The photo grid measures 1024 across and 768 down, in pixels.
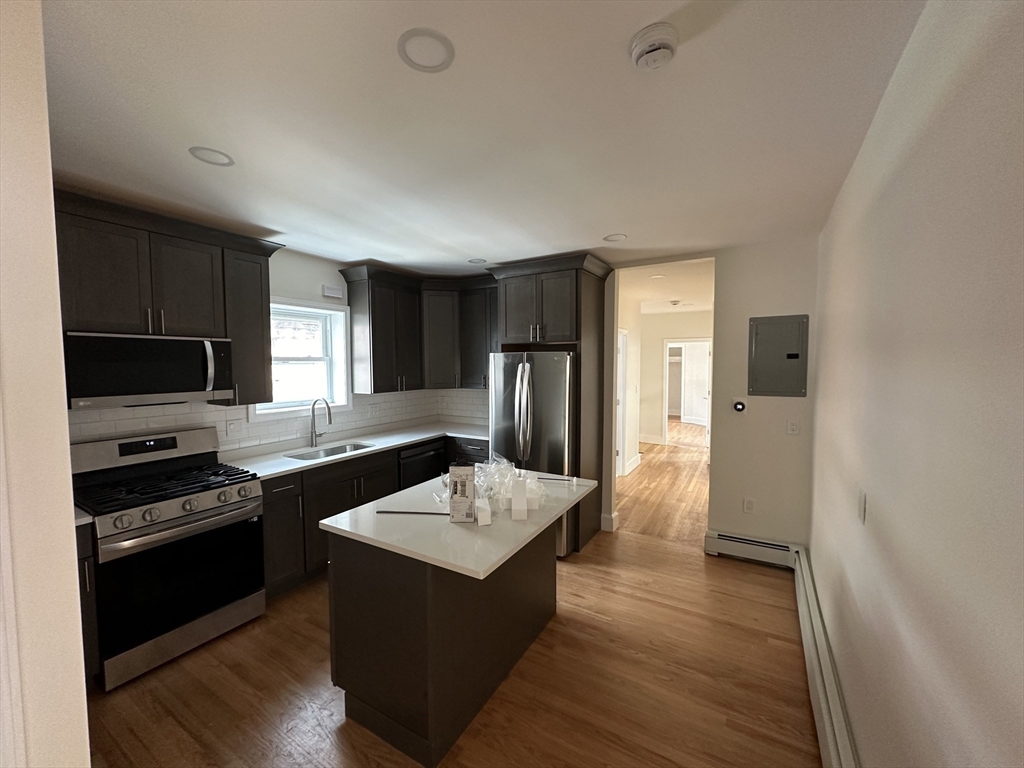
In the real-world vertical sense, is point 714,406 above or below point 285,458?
above

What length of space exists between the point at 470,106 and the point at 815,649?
2.91 metres

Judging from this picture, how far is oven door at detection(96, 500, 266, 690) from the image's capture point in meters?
2.08

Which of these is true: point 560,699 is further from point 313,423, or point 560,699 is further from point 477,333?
point 477,333

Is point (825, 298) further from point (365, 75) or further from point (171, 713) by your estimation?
point (171, 713)

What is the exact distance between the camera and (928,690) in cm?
97

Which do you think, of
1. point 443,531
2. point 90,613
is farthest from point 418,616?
point 90,613

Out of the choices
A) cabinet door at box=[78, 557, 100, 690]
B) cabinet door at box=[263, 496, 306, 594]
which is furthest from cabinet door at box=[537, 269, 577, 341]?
cabinet door at box=[78, 557, 100, 690]

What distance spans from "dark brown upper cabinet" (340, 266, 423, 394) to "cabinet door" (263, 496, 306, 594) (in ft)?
4.44

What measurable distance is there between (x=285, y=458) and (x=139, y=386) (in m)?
1.08

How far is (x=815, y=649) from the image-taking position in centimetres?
211

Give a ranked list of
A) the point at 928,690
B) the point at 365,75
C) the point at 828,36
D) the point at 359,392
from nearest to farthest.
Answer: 1. the point at 928,690
2. the point at 828,36
3. the point at 365,75
4. the point at 359,392

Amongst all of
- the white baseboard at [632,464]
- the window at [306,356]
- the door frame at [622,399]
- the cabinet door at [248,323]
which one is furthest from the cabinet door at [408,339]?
the white baseboard at [632,464]

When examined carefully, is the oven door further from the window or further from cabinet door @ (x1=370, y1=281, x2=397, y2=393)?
cabinet door @ (x1=370, y1=281, x2=397, y2=393)

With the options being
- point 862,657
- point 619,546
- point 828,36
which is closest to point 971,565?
point 862,657
